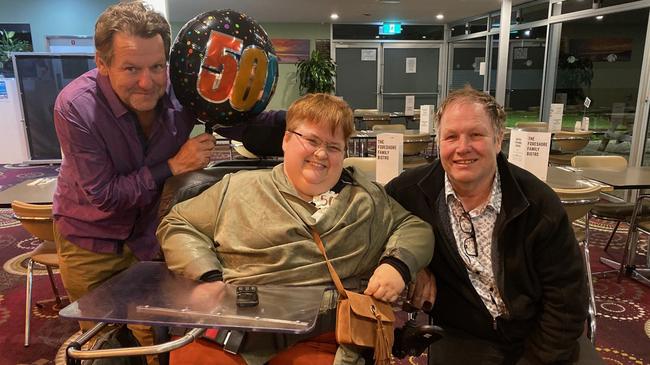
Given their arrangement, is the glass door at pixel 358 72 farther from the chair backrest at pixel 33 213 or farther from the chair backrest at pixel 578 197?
the chair backrest at pixel 33 213

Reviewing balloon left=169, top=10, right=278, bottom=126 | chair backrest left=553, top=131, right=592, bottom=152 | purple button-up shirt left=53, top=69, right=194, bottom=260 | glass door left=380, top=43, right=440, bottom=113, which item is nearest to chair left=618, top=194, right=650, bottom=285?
chair backrest left=553, top=131, right=592, bottom=152

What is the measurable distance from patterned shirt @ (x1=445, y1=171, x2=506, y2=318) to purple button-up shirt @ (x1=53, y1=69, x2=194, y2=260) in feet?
3.23

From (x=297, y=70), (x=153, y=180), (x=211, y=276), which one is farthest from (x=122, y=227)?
(x=297, y=70)

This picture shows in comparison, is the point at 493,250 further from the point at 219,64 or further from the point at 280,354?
the point at 219,64

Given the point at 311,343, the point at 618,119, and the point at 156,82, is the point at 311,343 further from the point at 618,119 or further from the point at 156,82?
the point at 618,119

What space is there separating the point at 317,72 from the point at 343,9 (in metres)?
1.89

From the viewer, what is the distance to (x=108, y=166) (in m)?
1.50

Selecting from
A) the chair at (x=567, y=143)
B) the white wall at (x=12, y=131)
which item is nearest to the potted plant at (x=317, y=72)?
the white wall at (x=12, y=131)

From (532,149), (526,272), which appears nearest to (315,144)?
(526,272)

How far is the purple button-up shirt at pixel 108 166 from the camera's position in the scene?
147 centimetres

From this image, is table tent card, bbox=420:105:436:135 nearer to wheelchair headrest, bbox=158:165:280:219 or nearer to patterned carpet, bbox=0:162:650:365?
patterned carpet, bbox=0:162:650:365

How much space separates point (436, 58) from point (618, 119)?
19.9 feet

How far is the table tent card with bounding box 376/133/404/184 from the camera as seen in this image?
9.00ft

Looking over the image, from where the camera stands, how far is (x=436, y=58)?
1164cm
